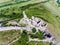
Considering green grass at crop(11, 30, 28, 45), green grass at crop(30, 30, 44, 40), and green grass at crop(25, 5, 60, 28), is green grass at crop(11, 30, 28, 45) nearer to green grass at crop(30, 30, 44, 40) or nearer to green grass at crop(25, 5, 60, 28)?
green grass at crop(30, 30, 44, 40)

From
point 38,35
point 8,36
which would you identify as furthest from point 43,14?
point 8,36

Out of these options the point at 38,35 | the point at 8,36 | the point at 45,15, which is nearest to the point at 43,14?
the point at 45,15

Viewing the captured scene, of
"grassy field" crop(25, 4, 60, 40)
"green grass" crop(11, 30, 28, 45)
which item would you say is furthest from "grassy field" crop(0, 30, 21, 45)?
"grassy field" crop(25, 4, 60, 40)

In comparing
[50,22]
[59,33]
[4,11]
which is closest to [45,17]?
[50,22]

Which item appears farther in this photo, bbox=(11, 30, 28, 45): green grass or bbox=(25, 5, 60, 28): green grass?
bbox=(25, 5, 60, 28): green grass

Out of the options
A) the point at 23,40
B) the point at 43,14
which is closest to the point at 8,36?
the point at 23,40

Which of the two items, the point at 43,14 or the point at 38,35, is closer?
the point at 38,35

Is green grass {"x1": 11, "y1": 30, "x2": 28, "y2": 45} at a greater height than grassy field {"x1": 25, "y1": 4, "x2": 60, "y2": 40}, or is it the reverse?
grassy field {"x1": 25, "y1": 4, "x2": 60, "y2": 40}

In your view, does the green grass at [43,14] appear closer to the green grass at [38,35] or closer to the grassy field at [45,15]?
the grassy field at [45,15]

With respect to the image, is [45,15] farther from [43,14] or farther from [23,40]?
[23,40]

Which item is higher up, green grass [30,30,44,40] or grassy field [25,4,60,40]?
grassy field [25,4,60,40]

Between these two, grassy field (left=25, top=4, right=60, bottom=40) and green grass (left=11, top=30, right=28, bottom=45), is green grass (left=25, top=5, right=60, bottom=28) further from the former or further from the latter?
green grass (left=11, top=30, right=28, bottom=45)

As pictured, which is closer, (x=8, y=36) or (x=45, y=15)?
(x=8, y=36)
